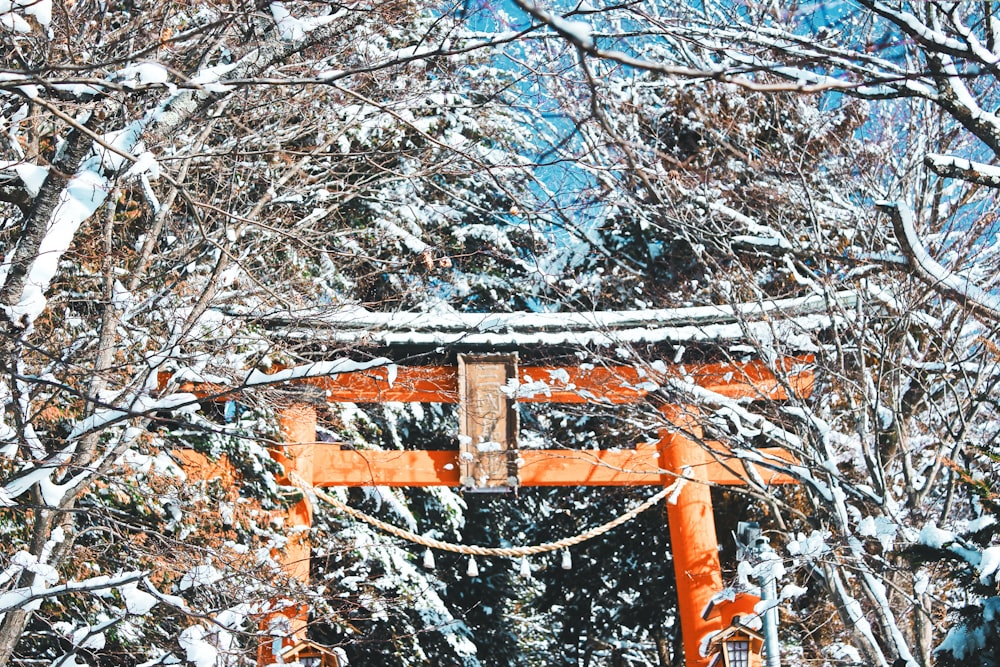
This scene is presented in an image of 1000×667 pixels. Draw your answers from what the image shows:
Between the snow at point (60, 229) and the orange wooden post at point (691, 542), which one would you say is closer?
the snow at point (60, 229)

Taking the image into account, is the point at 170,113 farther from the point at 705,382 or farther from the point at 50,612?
the point at 705,382

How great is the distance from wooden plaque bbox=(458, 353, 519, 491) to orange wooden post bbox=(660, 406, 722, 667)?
4.41ft

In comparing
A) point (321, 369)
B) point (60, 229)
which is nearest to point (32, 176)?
point (60, 229)

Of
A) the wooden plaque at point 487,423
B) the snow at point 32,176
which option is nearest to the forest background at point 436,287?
the snow at point 32,176

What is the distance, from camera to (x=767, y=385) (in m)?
7.27

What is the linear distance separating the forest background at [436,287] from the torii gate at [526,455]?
256mm

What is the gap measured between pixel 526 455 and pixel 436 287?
1.67 metres

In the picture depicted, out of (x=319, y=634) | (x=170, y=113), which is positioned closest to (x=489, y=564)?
(x=319, y=634)

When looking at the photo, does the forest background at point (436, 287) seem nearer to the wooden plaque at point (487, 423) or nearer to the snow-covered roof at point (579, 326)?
the snow-covered roof at point (579, 326)

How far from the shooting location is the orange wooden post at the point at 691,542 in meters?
7.30

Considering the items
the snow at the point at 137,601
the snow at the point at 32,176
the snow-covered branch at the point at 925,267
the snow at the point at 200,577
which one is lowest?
the snow at the point at 137,601

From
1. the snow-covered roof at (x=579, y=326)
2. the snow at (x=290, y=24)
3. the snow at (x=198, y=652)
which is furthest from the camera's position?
the snow-covered roof at (x=579, y=326)

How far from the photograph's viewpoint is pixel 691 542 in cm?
760

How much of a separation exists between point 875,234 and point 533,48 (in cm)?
318
